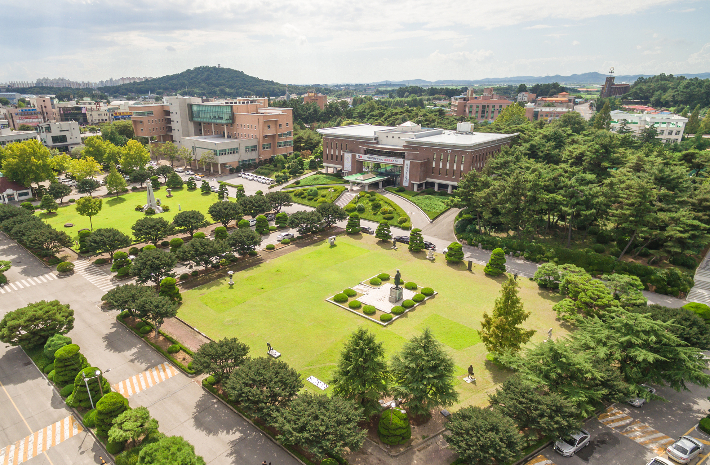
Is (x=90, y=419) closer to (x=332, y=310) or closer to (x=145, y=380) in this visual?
(x=145, y=380)

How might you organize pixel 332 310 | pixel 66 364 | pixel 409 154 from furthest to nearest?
pixel 409 154 → pixel 332 310 → pixel 66 364

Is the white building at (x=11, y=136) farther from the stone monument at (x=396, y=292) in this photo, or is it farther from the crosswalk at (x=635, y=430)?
the crosswalk at (x=635, y=430)

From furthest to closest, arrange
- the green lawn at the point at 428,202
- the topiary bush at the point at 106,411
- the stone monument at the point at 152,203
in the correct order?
1. the stone monument at the point at 152,203
2. the green lawn at the point at 428,202
3. the topiary bush at the point at 106,411

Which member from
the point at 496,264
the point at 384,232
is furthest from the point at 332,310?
the point at 496,264

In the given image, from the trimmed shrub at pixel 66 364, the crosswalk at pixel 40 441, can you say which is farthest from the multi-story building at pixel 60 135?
the crosswalk at pixel 40 441

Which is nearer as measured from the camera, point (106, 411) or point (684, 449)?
point (684, 449)
